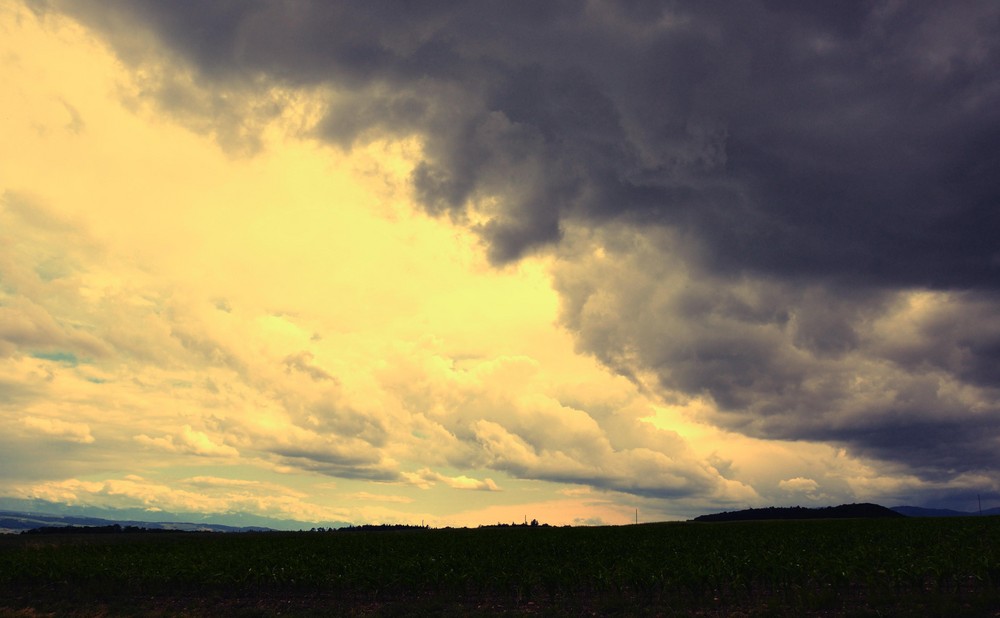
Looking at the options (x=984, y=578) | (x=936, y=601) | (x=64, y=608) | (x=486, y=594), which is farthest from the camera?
(x=64, y=608)

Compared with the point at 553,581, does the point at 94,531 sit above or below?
below

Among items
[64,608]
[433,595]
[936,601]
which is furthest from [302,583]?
[936,601]

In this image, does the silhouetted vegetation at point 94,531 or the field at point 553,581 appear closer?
the field at point 553,581

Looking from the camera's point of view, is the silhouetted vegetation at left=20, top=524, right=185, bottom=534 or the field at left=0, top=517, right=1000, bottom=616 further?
the silhouetted vegetation at left=20, top=524, right=185, bottom=534

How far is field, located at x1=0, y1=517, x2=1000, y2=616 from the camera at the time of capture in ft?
103

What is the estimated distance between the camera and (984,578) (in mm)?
31469

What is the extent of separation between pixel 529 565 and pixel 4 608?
29.8 m

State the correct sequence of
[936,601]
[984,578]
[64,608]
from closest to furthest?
1. [936,601]
2. [984,578]
3. [64,608]

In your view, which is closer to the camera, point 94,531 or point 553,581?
point 553,581

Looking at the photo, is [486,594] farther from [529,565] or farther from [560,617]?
[560,617]

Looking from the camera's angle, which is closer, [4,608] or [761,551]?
[4,608]

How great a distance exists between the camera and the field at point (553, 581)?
31312mm

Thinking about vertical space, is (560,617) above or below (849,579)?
below

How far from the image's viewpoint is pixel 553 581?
35312 mm
